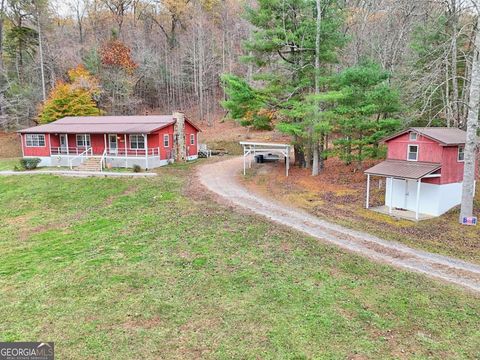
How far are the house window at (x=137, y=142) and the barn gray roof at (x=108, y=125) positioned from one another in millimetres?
753

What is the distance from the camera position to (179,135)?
28.7 m

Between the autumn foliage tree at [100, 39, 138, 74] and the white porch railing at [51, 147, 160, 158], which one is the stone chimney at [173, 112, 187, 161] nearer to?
the white porch railing at [51, 147, 160, 158]

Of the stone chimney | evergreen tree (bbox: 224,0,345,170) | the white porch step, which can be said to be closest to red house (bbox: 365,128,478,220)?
evergreen tree (bbox: 224,0,345,170)

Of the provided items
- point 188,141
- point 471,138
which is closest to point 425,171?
point 471,138

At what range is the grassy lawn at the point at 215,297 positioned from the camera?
7.31 metres

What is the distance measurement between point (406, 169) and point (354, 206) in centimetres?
292

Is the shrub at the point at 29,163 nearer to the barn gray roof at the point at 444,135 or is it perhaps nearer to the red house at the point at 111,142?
the red house at the point at 111,142

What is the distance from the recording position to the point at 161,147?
88.5 ft

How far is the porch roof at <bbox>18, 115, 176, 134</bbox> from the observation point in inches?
1028

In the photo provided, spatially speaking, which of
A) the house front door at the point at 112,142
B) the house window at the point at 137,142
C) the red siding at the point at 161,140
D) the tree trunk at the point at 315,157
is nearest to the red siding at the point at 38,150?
the house front door at the point at 112,142

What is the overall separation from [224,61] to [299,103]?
28886 mm

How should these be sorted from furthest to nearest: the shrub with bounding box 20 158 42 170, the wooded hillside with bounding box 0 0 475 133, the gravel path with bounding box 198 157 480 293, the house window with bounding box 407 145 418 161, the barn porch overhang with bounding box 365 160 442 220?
the shrub with bounding box 20 158 42 170, the wooded hillside with bounding box 0 0 475 133, the house window with bounding box 407 145 418 161, the barn porch overhang with bounding box 365 160 442 220, the gravel path with bounding box 198 157 480 293

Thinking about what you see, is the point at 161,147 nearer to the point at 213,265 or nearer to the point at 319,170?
the point at 319,170

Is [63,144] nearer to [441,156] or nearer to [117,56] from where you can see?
[117,56]
